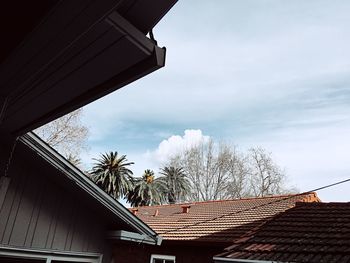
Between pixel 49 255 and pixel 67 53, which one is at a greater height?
pixel 67 53

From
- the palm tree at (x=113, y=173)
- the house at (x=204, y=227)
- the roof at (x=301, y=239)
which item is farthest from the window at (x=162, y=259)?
the palm tree at (x=113, y=173)

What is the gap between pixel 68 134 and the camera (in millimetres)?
20938

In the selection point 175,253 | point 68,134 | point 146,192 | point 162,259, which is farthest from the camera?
point 146,192

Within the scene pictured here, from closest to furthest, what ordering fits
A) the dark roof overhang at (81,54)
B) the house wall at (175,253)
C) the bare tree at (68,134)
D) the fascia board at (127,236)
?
the dark roof overhang at (81,54) → the fascia board at (127,236) → the house wall at (175,253) → the bare tree at (68,134)

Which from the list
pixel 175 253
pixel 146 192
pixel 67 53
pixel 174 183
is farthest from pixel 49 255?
pixel 174 183

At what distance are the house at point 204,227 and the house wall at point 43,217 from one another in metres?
2.20

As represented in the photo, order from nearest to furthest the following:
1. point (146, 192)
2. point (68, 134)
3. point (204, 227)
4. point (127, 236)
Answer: point (127, 236), point (204, 227), point (68, 134), point (146, 192)

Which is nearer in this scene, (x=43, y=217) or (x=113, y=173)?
(x=43, y=217)

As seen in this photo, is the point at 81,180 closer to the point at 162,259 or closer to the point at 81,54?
the point at 81,54

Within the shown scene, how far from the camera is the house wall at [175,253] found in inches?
356

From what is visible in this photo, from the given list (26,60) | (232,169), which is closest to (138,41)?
(26,60)

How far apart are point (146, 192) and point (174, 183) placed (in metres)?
3.27

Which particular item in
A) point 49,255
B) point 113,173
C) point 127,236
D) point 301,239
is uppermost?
point 113,173

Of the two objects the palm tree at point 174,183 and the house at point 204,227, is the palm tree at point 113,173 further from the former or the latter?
the house at point 204,227
